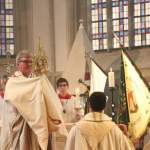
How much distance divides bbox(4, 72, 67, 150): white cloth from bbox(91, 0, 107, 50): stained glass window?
8.97 meters

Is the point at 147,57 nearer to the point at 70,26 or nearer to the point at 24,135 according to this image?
the point at 70,26

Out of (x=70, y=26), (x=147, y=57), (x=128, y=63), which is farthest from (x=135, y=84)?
(x=70, y=26)

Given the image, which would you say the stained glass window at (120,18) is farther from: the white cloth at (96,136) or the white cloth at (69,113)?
the white cloth at (96,136)

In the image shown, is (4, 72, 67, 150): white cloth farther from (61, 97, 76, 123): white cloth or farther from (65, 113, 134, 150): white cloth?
(61, 97, 76, 123): white cloth

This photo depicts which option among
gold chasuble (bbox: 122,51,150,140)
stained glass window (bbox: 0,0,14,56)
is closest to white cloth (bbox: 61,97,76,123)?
gold chasuble (bbox: 122,51,150,140)

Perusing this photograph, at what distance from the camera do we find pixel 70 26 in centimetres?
1488

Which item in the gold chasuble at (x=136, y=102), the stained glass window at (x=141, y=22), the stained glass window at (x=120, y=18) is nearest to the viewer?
the gold chasuble at (x=136, y=102)

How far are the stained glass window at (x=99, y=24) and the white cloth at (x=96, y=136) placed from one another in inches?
385

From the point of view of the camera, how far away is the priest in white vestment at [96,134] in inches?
215

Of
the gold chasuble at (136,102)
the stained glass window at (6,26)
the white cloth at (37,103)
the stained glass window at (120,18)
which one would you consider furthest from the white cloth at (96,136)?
the stained glass window at (6,26)

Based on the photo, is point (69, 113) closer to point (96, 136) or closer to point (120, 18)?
point (96, 136)

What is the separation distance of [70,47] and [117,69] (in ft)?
4.44

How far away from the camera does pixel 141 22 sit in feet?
49.3

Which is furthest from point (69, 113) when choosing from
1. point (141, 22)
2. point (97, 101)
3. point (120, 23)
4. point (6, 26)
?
point (6, 26)
